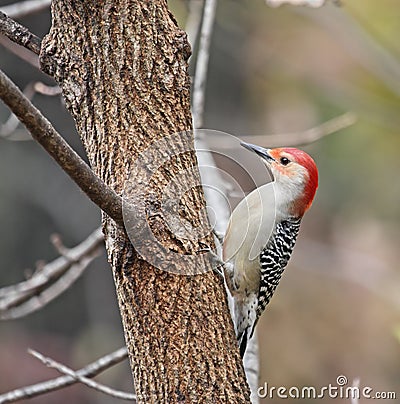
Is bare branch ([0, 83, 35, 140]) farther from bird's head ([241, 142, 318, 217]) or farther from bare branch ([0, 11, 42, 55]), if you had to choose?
bare branch ([0, 11, 42, 55])

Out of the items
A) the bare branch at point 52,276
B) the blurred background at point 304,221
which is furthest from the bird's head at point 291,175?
the blurred background at point 304,221

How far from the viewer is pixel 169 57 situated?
2424mm

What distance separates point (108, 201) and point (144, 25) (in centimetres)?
63

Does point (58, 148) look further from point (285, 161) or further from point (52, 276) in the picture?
point (285, 161)

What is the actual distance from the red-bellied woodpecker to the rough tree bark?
0.80 metres

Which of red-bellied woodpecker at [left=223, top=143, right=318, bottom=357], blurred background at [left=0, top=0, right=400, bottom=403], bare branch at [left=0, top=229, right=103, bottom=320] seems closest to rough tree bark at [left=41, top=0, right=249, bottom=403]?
red-bellied woodpecker at [left=223, top=143, right=318, bottom=357]

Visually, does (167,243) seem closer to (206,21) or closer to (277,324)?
(206,21)

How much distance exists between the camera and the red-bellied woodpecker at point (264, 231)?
10.6 ft

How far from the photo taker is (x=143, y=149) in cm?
236

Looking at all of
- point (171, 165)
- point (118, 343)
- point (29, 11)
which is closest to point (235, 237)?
point (171, 165)

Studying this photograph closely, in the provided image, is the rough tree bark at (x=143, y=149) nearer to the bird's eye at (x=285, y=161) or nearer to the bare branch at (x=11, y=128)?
the bird's eye at (x=285, y=161)

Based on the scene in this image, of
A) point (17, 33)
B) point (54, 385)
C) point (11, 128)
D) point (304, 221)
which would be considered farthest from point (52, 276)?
point (304, 221)

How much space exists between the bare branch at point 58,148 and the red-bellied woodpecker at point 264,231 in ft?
3.57

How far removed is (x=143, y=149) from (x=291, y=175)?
4.63ft
